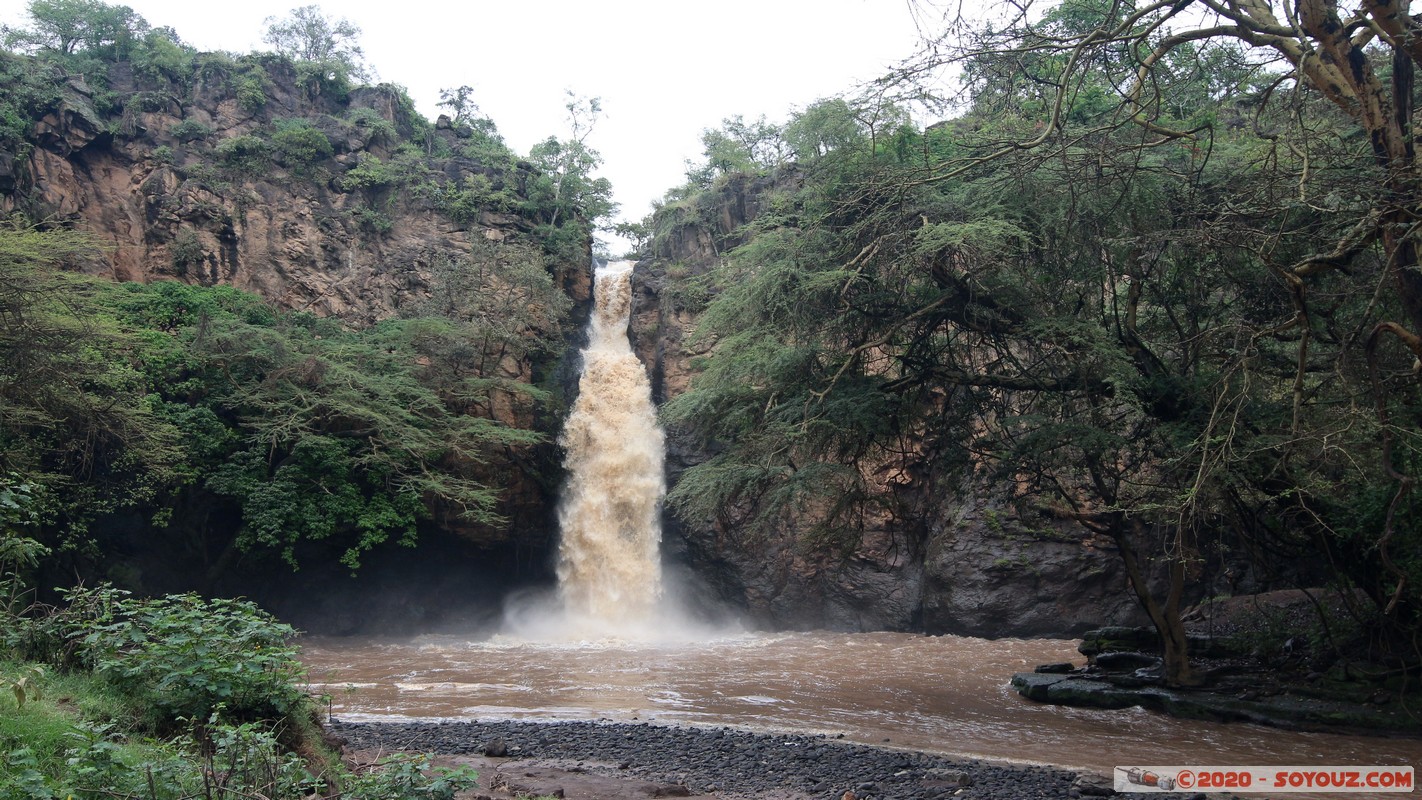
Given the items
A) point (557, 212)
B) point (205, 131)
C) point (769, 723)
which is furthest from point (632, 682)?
point (205, 131)

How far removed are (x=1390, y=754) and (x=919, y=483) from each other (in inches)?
513

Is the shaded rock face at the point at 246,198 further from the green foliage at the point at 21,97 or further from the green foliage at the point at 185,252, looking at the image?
the green foliage at the point at 21,97

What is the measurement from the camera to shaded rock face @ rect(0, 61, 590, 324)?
2334 centimetres

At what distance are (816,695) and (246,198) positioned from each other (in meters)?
21.9

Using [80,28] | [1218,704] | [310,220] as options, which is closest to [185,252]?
[310,220]

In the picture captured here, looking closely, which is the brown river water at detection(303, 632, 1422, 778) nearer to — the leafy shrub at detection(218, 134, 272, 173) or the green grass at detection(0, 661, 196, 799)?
the green grass at detection(0, 661, 196, 799)

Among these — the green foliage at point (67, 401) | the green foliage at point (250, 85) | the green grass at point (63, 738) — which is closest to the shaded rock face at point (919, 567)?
the green foliage at point (67, 401)

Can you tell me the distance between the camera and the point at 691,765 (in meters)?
7.75

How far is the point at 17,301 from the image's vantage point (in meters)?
12.0

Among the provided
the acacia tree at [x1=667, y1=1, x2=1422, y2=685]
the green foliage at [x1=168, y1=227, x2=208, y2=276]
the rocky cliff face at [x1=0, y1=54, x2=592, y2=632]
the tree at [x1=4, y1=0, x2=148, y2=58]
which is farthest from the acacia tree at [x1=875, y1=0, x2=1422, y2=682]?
the tree at [x1=4, y1=0, x2=148, y2=58]

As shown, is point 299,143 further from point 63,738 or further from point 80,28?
point 63,738

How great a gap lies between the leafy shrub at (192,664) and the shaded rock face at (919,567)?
1090 cm

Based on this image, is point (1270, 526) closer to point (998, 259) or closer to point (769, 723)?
point (998, 259)

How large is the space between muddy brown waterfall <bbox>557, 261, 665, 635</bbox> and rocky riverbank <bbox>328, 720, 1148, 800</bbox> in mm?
12743
